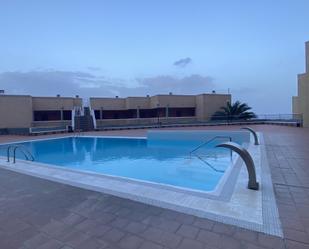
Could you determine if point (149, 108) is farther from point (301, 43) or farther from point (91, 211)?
point (91, 211)

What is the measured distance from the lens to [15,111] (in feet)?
67.4

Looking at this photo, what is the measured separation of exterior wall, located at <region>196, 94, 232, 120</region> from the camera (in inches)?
1002

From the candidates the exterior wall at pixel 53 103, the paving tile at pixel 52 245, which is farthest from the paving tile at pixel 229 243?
the exterior wall at pixel 53 103

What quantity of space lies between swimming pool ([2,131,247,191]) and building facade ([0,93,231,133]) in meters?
8.08

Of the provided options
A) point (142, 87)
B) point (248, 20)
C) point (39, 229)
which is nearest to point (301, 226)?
point (39, 229)

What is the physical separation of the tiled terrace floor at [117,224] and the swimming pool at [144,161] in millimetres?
1878

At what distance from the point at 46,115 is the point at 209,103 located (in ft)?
61.1

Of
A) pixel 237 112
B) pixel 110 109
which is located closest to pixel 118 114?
pixel 110 109

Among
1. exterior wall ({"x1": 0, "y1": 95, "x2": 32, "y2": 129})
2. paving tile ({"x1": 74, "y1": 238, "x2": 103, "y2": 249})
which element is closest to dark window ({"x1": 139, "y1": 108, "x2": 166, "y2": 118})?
exterior wall ({"x1": 0, "y1": 95, "x2": 32, "y2": 129})

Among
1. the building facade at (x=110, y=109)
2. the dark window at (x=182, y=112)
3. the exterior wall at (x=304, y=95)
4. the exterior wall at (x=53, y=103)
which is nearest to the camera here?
the exterior wall at (x=304, y=95)

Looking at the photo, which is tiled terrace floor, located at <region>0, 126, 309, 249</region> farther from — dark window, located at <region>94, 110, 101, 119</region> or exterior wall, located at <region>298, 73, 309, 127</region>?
dark window, located at <region>94, 110, 101, 119</region>

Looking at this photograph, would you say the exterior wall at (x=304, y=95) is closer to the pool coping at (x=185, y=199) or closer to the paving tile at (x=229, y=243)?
the pool coping at (x=185, y=199)

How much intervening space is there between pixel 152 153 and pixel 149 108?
55.6ft

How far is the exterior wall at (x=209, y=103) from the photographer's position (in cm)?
2545
